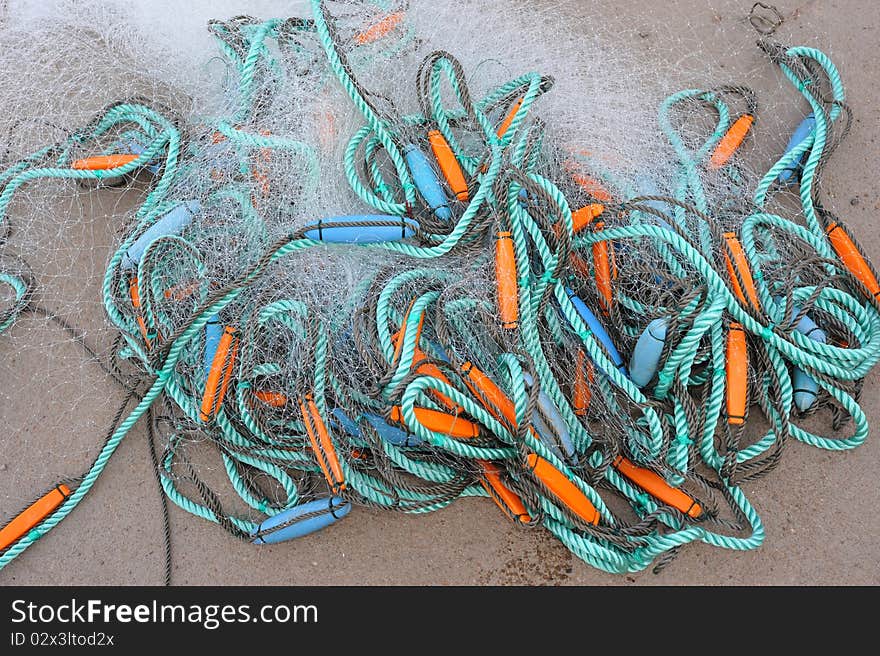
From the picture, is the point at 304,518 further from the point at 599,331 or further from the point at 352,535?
the point at 599,331

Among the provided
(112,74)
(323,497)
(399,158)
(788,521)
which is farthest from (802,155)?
(112,74)

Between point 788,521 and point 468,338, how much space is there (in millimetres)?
1040

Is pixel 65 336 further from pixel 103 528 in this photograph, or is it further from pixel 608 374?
pixel 608 374

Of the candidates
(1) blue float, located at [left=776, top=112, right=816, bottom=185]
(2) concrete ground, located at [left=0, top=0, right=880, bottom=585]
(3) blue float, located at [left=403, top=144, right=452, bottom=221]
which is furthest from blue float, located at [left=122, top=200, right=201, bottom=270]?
(1) blue float, located at [left=776, top=112, right=816, bottom=185]

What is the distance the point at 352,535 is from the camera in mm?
2070

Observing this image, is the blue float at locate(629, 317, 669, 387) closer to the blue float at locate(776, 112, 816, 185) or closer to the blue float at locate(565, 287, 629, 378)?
the blue float at locate(565, 287, 629, 378)

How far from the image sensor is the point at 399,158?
2189 millimetres

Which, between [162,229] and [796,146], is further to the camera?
[796,146]

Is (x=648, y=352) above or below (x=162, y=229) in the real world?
below

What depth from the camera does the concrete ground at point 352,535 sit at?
2.02 m

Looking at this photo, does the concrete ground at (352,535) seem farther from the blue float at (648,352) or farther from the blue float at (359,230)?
the blue float at (359,230)

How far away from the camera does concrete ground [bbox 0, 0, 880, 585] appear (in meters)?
2.02

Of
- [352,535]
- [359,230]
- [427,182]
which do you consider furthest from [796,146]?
[352,535]

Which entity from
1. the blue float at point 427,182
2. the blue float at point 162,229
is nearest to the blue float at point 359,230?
the blue float at point 427,182
